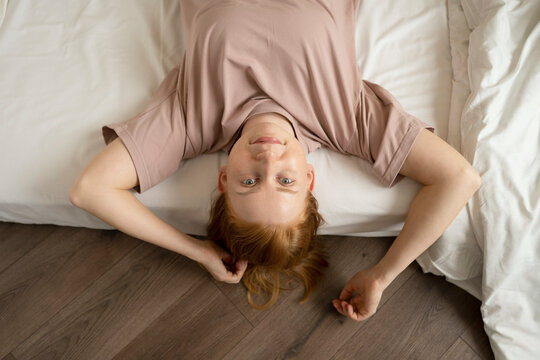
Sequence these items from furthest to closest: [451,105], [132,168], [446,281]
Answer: [446,281], [451,105], [132,168]

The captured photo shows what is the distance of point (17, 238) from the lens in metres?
1.21

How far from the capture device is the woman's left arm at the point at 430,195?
817 mm

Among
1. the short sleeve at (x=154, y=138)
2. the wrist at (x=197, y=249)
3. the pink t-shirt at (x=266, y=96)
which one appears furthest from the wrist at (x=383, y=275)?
the short sleeve at (x=154, y=138)

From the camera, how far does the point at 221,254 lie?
0.98 meters

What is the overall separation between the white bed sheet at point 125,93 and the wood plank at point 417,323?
215mm

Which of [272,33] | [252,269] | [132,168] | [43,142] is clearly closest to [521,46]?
[272,33]

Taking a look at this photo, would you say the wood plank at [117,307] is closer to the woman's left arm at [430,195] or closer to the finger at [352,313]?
the finger at [352,313]

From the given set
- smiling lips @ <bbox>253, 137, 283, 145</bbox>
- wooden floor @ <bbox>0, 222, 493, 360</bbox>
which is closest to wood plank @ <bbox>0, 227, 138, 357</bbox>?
wooden floor @ <bbox>0, 222, 493, 360</bbox>

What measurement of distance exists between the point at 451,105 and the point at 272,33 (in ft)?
1.72

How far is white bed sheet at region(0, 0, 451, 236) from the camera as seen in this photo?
95 cm

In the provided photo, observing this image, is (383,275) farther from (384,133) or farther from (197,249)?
(197,249)

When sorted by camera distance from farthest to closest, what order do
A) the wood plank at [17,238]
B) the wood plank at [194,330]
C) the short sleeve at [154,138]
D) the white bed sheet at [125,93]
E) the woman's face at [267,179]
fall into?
the wood plank at [17,238]
the wood plank at [194,330]
the white bed sheet at [125,93]
the short sleeve at [154,138]
the woman's face at [267,179]

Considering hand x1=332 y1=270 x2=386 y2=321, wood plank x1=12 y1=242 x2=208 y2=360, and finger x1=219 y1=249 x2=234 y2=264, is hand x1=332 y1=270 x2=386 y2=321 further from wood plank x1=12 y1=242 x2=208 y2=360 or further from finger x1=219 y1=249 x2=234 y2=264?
wood plank x1=12 y1=242 x2=208 y2=360

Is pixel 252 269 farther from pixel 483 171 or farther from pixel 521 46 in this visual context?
pixel 521 46
